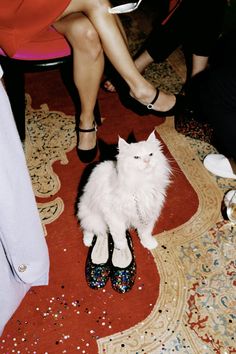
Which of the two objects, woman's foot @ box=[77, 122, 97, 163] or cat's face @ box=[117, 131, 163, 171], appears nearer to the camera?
cat's face @ box=[117, 131, 163, 171]

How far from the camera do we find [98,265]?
1.38 meters

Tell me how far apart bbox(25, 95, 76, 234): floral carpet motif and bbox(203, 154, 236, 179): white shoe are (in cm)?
71

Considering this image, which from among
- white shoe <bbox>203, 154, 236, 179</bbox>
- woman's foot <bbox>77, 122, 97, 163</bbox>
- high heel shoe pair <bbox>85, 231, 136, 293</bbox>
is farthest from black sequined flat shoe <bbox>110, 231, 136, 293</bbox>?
white shoe <bbox>203, 154, 236, 179</bbox>

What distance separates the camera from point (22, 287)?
1295mm

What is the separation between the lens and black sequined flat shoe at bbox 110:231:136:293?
1.35 meters

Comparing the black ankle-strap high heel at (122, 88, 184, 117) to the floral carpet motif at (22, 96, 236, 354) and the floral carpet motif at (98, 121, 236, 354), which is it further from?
the floral carpet motif at (98, 121, 236, 354)

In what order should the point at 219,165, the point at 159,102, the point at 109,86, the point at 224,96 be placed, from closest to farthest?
the point at 224,96 → the point at 159,102 → the point at 219,165 → the point at 109,86

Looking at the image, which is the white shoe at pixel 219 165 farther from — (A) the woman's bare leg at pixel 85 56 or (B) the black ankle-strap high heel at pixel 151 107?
(A) the woman's bare leg at pixel 85 56

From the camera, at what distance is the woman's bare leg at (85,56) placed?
55.6 inches

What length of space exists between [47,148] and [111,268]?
0.80m

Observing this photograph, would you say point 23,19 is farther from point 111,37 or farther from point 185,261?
point 185,261

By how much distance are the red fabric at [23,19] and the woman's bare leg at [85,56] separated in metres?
0.07

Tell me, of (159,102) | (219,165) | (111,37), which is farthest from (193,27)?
(219,165)

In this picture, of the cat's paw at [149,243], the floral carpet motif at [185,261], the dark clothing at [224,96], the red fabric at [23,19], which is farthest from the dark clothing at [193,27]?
the cat's paw at [149,243]
